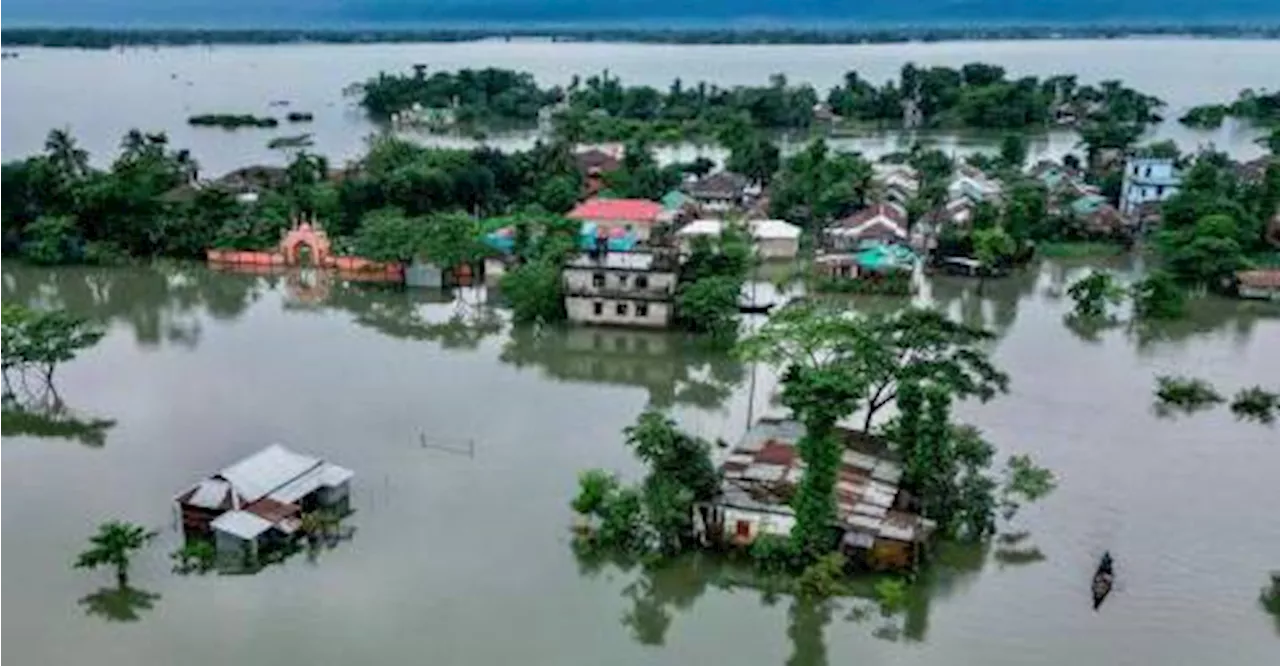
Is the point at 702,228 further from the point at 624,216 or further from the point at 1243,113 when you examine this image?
the point at 1243,113

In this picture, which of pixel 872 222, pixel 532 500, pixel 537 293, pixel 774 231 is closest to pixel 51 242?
pixel 537 293

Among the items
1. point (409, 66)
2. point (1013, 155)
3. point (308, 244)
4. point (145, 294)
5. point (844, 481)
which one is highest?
point (409, 66)

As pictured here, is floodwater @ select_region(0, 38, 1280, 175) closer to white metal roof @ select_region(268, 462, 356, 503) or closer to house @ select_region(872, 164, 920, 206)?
house @ select_region(872, 164, 920, 206)

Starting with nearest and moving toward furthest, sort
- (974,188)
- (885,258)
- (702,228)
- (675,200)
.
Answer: (885,258)
(702,228)
(675,200)
(974,188)

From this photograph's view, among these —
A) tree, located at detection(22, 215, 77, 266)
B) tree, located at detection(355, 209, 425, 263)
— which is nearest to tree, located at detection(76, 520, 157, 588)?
tree, located at detection(355, 209, 425, 263)

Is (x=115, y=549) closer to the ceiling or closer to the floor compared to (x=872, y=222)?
closer to the floor

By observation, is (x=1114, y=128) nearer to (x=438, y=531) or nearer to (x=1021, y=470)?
(x=1021, y=470)

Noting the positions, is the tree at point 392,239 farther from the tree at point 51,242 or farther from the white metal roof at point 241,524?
the white metal roof at point 241,524

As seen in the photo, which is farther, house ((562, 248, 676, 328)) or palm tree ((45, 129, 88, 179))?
palm tree ((45, 129, 88, 179))
